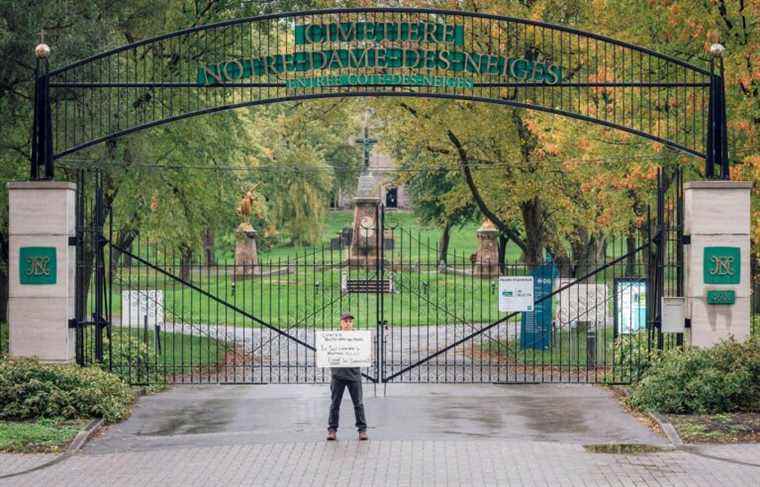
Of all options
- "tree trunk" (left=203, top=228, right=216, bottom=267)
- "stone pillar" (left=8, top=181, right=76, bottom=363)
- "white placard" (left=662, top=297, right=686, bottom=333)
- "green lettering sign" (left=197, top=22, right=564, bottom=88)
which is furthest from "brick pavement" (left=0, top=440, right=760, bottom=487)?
"tree trunk" (left=203, top=228, right=216, bottom=267)

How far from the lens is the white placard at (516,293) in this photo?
22547mm

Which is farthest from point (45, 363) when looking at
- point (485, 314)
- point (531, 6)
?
point (485, 314)

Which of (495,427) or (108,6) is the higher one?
(108,6)

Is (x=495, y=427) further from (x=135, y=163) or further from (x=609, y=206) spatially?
(x=609, y=206)

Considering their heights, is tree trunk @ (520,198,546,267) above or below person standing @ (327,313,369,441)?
above

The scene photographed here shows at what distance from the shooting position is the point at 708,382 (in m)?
16.4

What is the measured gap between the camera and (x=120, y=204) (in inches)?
1021

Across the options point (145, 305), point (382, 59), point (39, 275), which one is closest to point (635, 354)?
point (382, 59)

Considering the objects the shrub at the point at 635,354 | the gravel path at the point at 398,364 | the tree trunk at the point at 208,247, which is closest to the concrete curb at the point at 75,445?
the gravel path at the point at 398,364

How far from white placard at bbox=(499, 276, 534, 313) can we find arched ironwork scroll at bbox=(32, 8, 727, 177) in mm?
Answer: 3156

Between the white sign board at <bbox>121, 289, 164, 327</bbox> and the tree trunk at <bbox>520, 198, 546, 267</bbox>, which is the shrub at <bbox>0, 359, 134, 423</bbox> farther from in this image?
the tree trunk at <bbox>520, 198, 546, 267</bbox>

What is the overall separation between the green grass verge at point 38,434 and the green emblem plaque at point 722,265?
26.8 ft

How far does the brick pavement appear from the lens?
1300 cm

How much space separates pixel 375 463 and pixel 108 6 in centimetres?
1193
